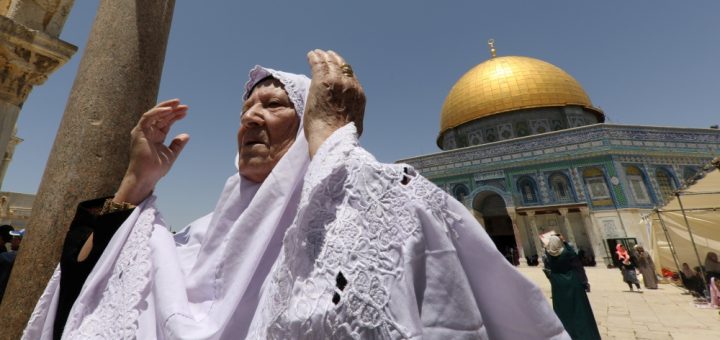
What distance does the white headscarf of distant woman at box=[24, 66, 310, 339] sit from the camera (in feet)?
2.08

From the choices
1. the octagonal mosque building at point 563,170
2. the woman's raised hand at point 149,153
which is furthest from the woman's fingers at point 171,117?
the octagonal mosque building at point 563,170

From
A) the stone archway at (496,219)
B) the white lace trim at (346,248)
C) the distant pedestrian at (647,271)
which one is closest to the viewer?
the white lace trim at (346,248)

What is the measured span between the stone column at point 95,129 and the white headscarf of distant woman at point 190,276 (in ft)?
1.74

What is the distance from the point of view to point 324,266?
44 centimetres

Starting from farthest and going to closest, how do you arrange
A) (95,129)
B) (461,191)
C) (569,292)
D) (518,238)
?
(461,191) < (518,238) < (569,292) < (95,129)

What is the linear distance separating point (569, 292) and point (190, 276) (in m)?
4.44

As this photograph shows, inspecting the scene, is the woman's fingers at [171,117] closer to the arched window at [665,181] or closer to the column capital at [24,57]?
the column capital at [24,57]

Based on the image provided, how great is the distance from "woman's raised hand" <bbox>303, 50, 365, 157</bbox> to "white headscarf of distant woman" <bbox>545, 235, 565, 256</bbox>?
167 inches

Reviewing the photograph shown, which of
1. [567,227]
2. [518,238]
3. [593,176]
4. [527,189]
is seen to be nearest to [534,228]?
[518,238]

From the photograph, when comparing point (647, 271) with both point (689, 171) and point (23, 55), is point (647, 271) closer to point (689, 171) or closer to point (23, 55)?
point (689, 171)

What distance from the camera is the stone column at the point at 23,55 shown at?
3.20m

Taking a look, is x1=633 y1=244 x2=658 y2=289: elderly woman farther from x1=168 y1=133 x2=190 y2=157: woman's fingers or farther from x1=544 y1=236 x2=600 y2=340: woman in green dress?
x1=168 y1=133 x2=190 y2=157: woman's fingers

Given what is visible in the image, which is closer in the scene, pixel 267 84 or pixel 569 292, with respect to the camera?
pixel 267 84

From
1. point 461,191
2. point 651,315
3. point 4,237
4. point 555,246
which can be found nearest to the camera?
point 4,237
